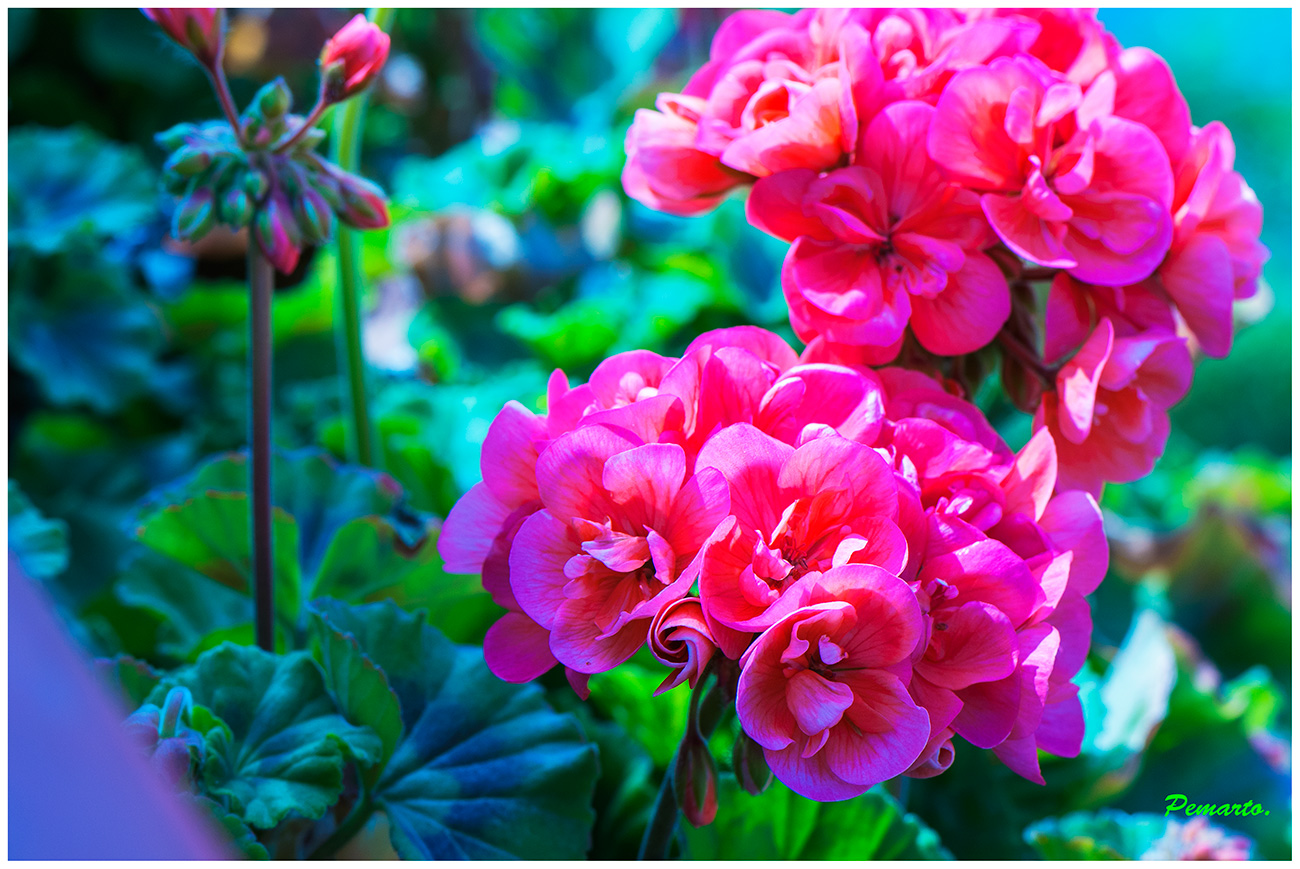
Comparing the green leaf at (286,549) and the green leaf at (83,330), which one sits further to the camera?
the green leaf at (83,330)

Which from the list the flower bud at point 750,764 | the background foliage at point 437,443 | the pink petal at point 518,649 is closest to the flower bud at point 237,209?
the background foliage at point 437,443

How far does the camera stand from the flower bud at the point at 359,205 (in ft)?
1.90

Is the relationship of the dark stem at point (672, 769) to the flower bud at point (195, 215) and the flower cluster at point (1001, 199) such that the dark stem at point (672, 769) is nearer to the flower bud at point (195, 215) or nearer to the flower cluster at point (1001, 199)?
the flower cluster at point (1001, 199)

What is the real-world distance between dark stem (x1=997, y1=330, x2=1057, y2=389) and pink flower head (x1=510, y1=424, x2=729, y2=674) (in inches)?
9.8

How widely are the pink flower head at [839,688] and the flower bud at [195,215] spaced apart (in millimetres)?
389

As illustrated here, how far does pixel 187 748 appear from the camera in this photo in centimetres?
47

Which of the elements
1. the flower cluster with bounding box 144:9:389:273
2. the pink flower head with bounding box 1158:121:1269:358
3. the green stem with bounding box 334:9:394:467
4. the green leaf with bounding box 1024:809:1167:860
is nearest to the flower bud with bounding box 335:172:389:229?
the flower cluster with bounding box 144:9:389:273

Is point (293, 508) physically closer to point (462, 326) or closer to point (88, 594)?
point (88, 594)

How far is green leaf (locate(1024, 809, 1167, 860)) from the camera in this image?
671mm

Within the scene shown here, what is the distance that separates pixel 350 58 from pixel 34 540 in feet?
1.42

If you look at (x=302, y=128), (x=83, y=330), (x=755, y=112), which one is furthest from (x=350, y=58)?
(x=83, y=330)

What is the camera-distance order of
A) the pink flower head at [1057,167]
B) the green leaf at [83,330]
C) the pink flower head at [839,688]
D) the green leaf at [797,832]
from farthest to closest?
1. the green leaf at [83,330]
2. the green leaf at [797,832]
3. the pink flower head at [1057,167]
4. the pink flower head at [839,688]

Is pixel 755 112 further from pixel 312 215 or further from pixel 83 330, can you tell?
pixel 83 330

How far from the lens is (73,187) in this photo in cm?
112
